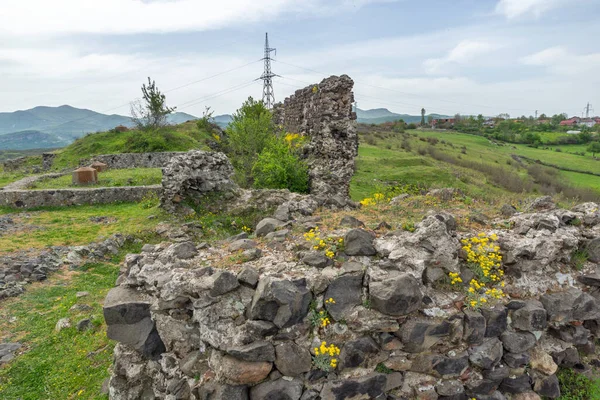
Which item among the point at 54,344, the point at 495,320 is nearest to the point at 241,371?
the point at 495,320

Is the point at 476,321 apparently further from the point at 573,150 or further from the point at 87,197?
the point at 573,150

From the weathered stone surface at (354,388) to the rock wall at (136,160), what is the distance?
27189mm

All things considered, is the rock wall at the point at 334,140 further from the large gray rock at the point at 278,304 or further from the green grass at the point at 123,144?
the green grass at the point at 123,144

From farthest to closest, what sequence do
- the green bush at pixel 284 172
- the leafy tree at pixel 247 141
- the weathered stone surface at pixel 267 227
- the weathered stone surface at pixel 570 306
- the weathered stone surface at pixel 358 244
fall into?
the leafy tree at pixel 247 141 → the green bush at pixel 284 172 → the weathered stone surface at pixel 267 227 → the weathered stone surface at pixel 570 306 → the weathered stone surface at pixel 358 244

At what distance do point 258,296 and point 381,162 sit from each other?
26.8 metres

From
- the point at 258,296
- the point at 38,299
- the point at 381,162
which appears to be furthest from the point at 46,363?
the point at 381,162

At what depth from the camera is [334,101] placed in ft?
48.8

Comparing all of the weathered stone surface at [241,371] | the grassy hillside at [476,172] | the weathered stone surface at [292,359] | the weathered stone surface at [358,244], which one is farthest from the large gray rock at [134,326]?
the grassy hillside at [476,172]

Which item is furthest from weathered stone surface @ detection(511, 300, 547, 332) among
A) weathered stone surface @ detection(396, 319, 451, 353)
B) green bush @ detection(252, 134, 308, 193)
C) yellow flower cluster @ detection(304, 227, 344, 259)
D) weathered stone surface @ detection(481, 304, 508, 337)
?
green bush @ detection(252, 134, 308, 193)

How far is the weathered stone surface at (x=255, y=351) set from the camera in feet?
14.9

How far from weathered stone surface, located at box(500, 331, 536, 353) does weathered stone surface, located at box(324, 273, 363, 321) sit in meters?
2.38

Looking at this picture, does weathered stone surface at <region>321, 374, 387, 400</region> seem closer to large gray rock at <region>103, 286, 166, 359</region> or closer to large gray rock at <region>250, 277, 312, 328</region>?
large gray rock at <region>250, 277, 312, 328</region>

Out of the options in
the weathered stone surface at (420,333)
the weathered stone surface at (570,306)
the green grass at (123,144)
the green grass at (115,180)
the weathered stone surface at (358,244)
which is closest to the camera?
the weathered stone surface at (420,333)

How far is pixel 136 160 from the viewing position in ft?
97.2
